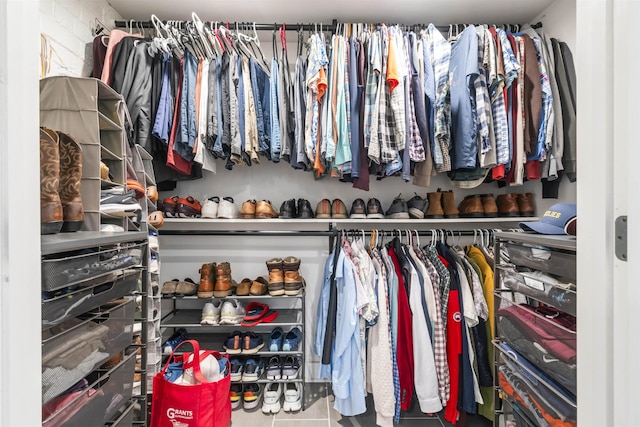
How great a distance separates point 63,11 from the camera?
147 centimetres

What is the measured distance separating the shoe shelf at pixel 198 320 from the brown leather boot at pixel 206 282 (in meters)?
0.18

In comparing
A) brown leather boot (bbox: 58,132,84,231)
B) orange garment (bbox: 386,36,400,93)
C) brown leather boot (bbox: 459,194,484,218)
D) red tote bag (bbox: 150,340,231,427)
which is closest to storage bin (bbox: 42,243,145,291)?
brown leather boot (bbox: 58,132,84,231)

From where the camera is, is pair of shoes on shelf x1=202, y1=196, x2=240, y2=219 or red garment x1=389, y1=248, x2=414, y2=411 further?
pair of shoes on shelf x1=202, y1=196, x2=240, y2=219

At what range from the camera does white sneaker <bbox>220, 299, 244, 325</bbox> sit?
1.79 m

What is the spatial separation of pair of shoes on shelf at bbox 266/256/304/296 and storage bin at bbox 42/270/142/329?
987 millimetres

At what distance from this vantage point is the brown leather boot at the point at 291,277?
1842mm

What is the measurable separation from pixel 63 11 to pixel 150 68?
412mm

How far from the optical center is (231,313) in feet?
5.98

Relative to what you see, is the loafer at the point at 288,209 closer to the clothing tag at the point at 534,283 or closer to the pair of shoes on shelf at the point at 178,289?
Result: the pair of shoes on shelf at the point at 178,289

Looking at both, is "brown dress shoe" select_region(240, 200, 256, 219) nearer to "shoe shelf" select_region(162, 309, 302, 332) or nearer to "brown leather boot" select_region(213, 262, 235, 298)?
"brown leather boot" select_region(213, 262, 235, 298)

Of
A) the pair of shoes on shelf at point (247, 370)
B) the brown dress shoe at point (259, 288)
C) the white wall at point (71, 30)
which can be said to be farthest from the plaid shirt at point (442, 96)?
the white wall at point (71, 30)

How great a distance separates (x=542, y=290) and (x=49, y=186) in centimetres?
122

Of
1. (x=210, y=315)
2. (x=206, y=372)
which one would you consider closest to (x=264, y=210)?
(x=210, y=315)

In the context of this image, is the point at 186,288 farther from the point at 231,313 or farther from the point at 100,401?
the point at 100,401
